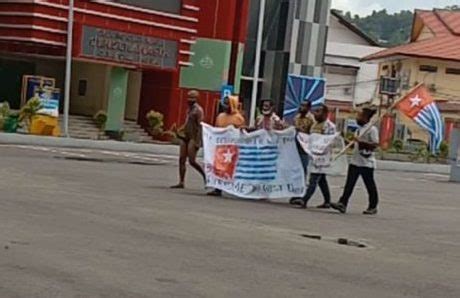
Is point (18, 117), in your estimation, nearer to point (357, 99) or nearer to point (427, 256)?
point (427, 256)

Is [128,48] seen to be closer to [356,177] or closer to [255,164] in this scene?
[255,164]

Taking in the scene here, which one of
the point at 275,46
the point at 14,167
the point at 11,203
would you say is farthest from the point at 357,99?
the point at 11,203

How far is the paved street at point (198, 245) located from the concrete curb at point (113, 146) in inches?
581

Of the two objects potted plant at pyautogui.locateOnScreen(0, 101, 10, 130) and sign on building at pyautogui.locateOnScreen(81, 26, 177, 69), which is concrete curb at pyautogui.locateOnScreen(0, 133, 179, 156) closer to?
potted plant at pyautogui.locateOnScreen(0, 101, 10, 130)

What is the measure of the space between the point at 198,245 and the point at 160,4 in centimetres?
3486

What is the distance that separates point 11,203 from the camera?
50.7 ft

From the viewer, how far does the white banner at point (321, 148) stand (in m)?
18.8

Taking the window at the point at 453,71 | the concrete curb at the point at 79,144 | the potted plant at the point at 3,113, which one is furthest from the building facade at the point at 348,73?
the potted plant at the point at 3,113

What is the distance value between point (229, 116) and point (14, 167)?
16.0 ft

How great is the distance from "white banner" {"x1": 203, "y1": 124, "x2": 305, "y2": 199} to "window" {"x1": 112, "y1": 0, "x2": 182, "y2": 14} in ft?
85.4

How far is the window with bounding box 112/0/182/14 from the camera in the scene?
150 feet

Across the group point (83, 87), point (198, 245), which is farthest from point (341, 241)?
point (83, 87)

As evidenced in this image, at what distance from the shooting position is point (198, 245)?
42.0ft

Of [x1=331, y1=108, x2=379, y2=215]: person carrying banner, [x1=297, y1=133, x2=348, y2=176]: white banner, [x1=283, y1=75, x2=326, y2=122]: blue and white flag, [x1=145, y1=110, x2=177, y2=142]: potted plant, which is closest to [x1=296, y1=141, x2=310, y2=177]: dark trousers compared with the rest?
[x1=297, y1=133, x2=348, y2=176]: white banner
